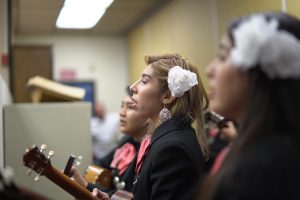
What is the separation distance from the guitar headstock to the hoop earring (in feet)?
1.64

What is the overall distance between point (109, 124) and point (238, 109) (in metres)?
4.07

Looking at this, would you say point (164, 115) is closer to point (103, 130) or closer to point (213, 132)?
point (213, 132)

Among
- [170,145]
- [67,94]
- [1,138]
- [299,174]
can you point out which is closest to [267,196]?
[299,174]

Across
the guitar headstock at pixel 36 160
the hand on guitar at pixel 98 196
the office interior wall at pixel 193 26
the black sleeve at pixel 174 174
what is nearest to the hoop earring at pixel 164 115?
the black sleeve at pixel 174 174

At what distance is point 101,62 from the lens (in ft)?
18.6

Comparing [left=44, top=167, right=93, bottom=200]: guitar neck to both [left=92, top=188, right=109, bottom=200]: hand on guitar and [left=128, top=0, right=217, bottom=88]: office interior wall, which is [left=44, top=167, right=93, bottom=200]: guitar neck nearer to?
[left=92, top=188, right=109, bottom=200]: hand on guitar

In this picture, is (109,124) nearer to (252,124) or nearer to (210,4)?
(210,4)

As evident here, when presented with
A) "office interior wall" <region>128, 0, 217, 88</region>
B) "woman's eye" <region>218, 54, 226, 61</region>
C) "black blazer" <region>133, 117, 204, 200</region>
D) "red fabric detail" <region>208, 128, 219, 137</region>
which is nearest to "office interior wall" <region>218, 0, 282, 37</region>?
"office interior wall" <region>128, 0, 217, 88</region>

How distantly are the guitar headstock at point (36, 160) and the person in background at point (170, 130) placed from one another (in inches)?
12.6

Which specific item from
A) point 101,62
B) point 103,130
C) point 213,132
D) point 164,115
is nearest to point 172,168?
point 164,115

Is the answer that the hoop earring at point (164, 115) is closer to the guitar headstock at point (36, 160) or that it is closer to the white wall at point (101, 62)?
the guitar headstock at point (36, 160)

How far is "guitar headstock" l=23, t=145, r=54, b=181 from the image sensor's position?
1.22 meters

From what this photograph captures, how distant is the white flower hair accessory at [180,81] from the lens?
1561mm

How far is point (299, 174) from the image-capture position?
2.88 ft
